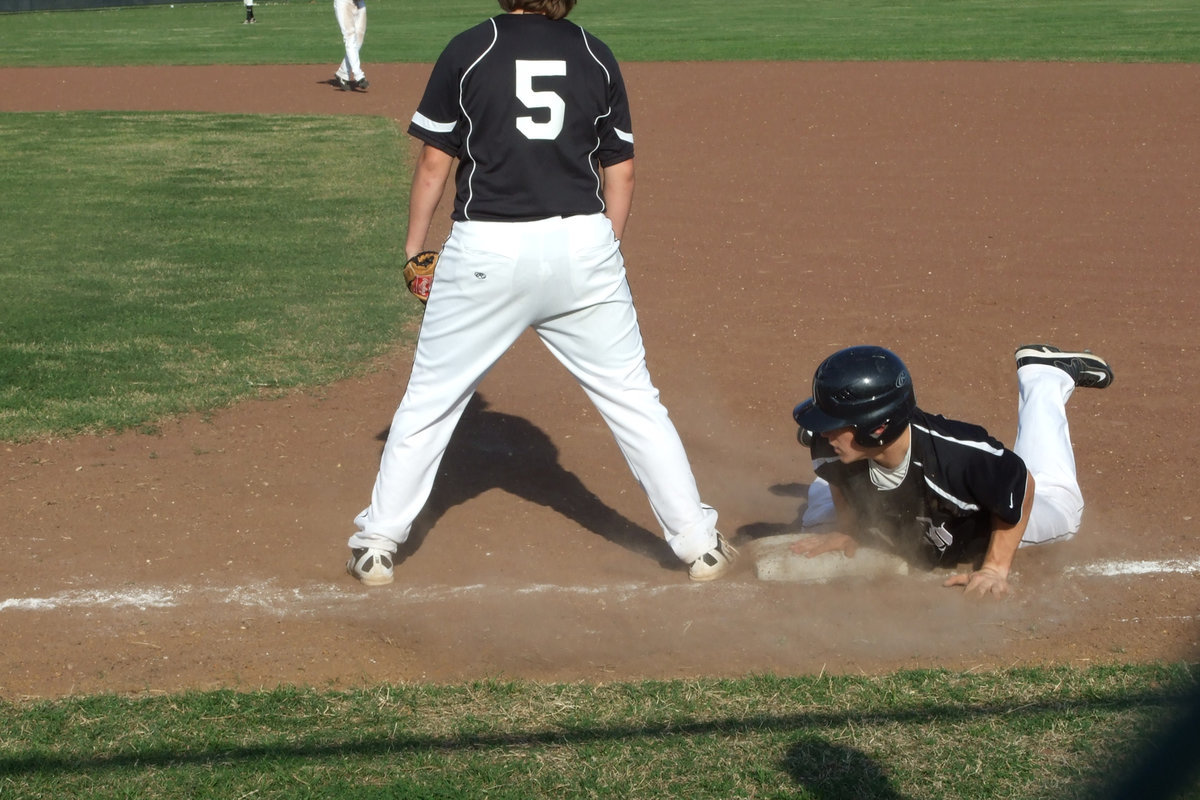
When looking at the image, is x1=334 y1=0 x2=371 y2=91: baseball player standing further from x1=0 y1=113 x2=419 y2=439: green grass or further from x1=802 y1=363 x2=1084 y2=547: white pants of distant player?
x1=802 y1=363 x2=1084 y2=547: white pants of distant player

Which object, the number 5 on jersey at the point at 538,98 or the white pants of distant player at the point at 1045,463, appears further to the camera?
the white pants of distant player at the point at 1045,463

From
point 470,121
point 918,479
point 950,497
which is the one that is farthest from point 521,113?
point 950,497

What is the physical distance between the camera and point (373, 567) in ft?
14.7

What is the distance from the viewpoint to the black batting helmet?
4.09m

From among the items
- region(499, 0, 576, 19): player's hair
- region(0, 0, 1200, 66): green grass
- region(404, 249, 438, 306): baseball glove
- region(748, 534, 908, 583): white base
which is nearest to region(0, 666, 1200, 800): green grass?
region(748, 534, 908, 583): white base

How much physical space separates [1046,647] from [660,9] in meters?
Result: 32.5

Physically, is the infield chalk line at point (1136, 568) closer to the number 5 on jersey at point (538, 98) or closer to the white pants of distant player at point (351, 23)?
the number 5 on jersey at point (538, 98)

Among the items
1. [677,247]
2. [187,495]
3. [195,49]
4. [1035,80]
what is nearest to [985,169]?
[677,247]

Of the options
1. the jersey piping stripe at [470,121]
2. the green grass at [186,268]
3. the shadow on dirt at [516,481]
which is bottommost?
the green grass at [186,268]

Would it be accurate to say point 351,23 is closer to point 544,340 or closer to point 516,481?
point 516,481

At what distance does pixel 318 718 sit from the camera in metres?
3.67

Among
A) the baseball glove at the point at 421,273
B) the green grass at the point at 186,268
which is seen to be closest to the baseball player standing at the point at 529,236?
the baseball glove at the point at 421,273

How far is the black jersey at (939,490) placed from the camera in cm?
423

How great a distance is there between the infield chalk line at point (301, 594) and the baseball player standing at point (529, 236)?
0.15 metres
